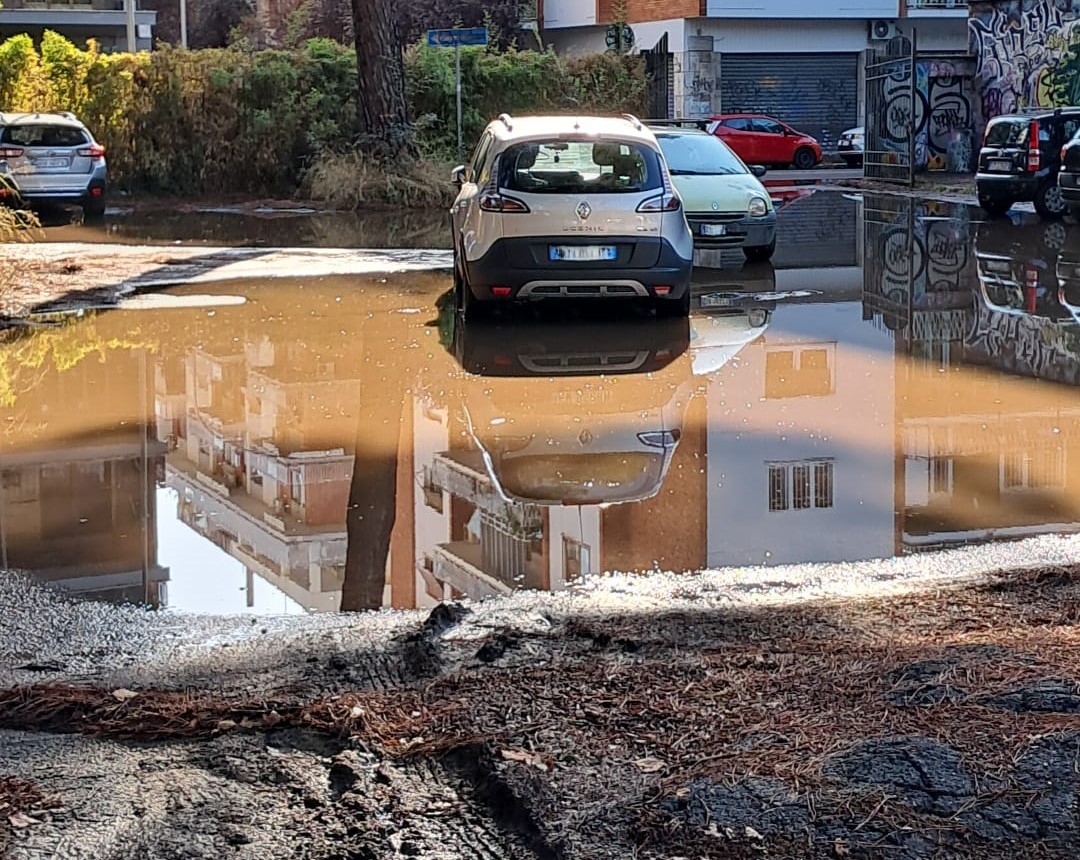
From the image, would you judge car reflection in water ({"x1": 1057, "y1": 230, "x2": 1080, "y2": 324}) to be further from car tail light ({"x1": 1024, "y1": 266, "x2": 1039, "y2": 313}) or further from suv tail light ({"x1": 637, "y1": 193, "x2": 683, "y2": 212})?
suv tail light ({"x1": 637, "y1": 193, "x2": 683, "y2": 212})

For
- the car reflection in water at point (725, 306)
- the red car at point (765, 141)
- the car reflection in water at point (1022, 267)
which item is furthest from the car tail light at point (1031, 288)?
the red car at point (765, 141)

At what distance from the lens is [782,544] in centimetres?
801

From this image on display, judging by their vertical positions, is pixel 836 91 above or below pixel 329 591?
above

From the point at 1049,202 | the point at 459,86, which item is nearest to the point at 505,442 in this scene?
the point at 1049,202

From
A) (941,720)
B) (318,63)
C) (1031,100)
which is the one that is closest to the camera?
(941,720)

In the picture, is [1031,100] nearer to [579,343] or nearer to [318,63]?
[318,63]

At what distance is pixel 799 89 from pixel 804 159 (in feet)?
27.1

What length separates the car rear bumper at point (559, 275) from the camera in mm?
14227

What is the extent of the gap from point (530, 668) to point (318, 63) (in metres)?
29.8

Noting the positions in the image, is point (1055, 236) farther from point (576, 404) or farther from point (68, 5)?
point (68, 5)

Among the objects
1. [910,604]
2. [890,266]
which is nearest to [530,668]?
[910,604]

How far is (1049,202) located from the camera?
1054 inches

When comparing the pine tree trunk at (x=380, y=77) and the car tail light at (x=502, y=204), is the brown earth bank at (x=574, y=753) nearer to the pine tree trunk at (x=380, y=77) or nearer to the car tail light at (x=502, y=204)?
the car tail light at (x=502, y=204)

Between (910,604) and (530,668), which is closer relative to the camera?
(530,668)
